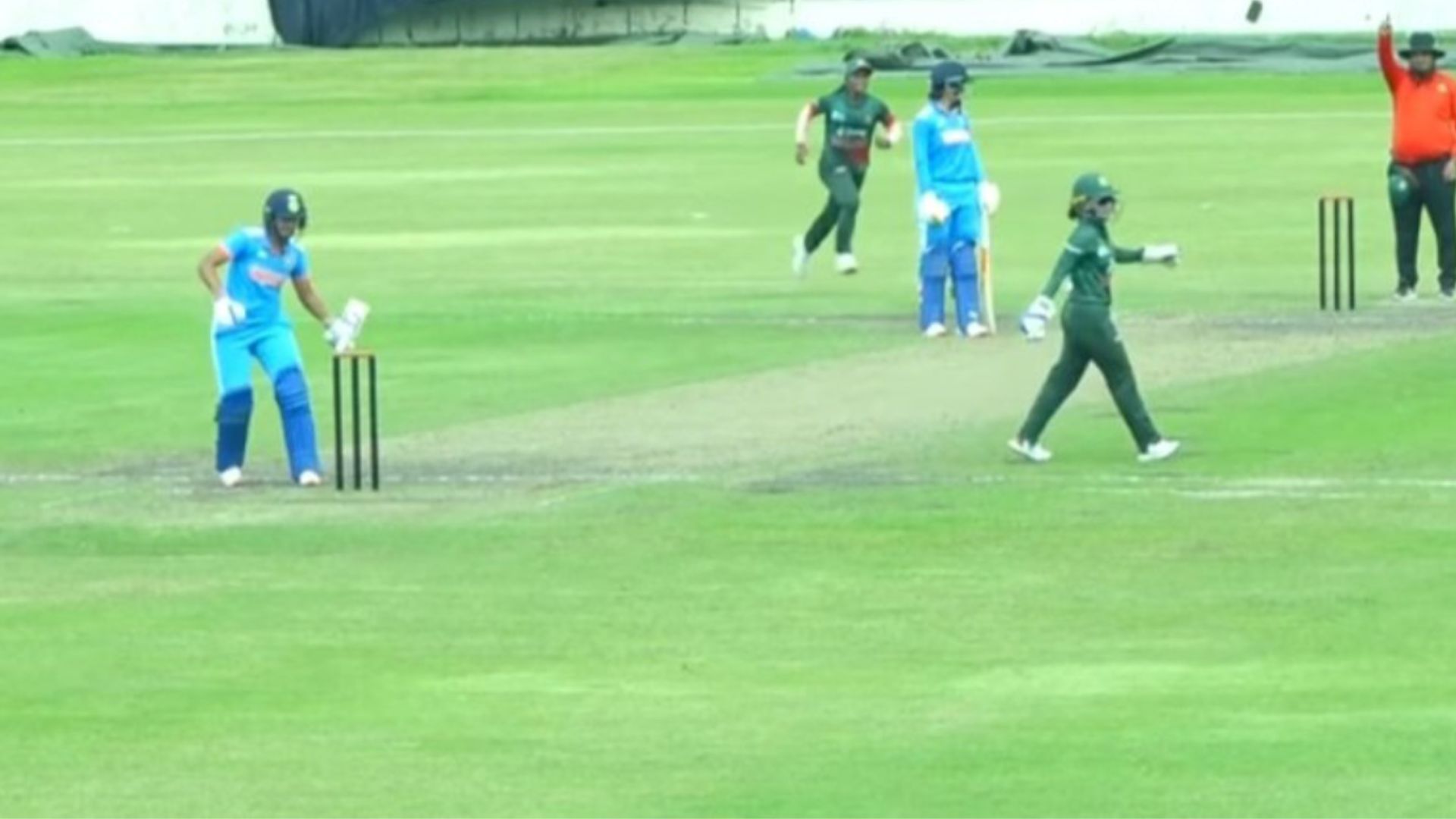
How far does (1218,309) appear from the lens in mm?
31266

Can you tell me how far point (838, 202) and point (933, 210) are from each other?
5.77m

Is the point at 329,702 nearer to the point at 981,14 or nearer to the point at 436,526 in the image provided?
the point at 436,526

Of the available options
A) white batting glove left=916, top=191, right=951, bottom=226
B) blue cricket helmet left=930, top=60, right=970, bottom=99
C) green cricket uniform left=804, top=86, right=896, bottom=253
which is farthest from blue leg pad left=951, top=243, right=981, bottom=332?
green cricket uniform left=804, top=86, right=896, bottom=253

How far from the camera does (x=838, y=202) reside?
114 ft

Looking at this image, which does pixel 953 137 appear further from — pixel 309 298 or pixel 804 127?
pixel 309 298

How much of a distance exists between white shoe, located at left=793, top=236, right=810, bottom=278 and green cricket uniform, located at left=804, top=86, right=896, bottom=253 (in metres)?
0.06

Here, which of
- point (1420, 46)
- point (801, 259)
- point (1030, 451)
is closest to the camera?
point (1030, 451)

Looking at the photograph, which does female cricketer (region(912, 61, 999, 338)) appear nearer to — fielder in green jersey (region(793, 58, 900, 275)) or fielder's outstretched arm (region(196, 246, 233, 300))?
fielder in green jersey (region(793, 58, 900, 275))

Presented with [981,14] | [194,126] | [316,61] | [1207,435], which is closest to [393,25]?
[316,61]

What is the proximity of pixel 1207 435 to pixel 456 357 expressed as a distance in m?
7.05

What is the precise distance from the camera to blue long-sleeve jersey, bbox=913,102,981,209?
29438mm

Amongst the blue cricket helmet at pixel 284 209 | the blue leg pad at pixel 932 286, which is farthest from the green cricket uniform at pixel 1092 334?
the blue leg pad at pixel 932 286

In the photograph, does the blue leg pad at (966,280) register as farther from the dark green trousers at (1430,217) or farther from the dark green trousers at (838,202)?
the dark green trousers at (838,202)

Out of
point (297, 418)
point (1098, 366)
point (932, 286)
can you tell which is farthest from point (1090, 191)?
point (932, 286)
